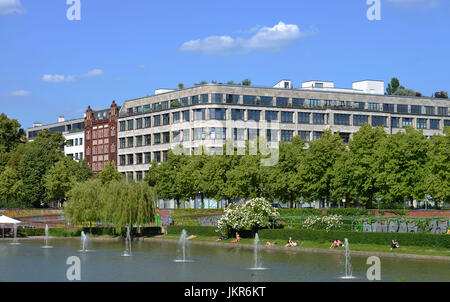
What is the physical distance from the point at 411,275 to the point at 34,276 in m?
24.0

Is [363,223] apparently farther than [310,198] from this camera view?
No

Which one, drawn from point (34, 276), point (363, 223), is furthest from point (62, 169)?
point (34, 276)

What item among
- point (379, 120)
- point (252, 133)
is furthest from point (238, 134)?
point (379, 120)

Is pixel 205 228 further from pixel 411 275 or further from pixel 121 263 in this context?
pixel 411 275

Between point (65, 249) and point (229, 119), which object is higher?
point (229, 119)

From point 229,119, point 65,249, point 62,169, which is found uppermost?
point 229,119

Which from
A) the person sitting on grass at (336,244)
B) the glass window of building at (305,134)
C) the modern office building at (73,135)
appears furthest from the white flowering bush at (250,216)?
the modern office building at (73,135)

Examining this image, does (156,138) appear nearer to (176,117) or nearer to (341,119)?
(176,117)

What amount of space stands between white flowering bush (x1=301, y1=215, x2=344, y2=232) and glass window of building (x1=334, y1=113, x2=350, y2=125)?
6264cm

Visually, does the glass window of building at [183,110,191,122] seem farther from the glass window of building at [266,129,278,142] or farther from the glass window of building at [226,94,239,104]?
the glass window of building at [266,129,278,142]

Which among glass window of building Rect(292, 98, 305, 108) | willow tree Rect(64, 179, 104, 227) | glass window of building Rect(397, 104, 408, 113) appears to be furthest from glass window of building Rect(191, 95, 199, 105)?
glass window of building Rect(397, 104, 408, 113)

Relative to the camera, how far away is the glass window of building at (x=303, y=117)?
129000 millimetres

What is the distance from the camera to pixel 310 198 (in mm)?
90750

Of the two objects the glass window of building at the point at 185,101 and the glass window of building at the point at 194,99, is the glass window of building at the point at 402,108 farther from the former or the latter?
the glass window of building at the point at 185,101
